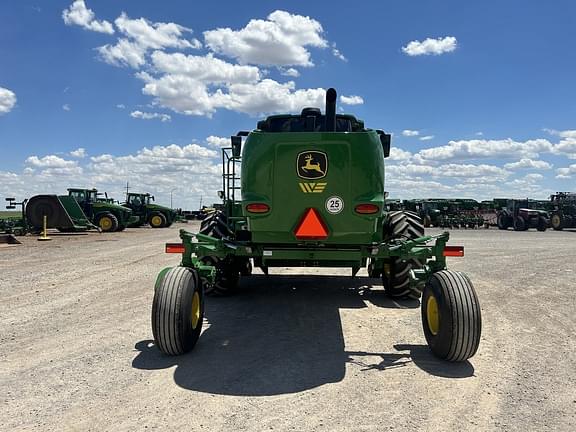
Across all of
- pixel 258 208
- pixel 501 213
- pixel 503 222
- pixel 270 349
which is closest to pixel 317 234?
pixel 258 208

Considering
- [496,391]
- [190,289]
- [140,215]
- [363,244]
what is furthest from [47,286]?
[140,215]

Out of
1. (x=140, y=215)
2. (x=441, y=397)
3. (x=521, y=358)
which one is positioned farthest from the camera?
(x=140, y=215)

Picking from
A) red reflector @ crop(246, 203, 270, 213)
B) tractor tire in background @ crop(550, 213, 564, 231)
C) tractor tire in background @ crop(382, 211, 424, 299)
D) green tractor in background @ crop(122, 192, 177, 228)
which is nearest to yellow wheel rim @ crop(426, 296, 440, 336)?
red reflector @ crop(246, 203, 270, 213)

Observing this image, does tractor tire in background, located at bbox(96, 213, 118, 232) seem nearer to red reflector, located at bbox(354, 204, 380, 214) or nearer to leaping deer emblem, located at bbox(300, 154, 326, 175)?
leaping deer emblem, located at bbox(300, 154, 326, 175)

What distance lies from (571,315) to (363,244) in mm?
3606

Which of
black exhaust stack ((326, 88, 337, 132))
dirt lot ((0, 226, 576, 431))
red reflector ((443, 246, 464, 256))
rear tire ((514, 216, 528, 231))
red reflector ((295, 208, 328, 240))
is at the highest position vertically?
black exhaust stack ((326, 88, 337, 132))

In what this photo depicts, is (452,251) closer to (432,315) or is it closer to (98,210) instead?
(432,315)

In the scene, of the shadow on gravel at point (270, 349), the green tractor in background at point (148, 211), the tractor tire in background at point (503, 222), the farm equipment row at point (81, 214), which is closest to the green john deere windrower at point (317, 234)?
the shadow on gravel at point (270, 349)

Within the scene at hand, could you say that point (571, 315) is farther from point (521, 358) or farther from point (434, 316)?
point (434, 316)

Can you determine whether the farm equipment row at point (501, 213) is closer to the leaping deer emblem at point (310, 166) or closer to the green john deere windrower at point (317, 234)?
the green john deere windrower at point (317, 234)

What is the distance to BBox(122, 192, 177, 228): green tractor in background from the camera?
32406mm

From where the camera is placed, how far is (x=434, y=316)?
15.8 ft

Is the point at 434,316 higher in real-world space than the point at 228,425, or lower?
higher

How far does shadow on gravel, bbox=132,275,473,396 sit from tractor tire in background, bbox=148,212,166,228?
2637 cm
